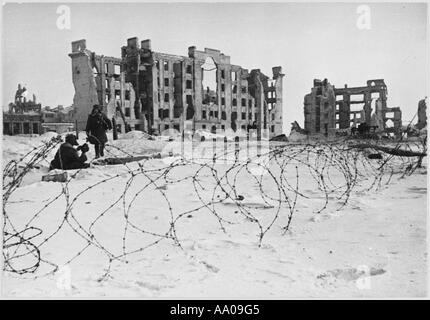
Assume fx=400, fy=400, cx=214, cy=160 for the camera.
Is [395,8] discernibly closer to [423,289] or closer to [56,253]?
[423,289]

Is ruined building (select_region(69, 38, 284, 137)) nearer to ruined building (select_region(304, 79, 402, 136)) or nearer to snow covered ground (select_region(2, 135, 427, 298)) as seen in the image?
ruined building (select_region(304, 79, 402, 136))

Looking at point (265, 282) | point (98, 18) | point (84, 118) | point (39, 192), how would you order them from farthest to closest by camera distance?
point (84, 118)
point (39, 192)
point (98, 18)
point (265, 282)

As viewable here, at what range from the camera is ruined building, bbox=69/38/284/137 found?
29781 mm

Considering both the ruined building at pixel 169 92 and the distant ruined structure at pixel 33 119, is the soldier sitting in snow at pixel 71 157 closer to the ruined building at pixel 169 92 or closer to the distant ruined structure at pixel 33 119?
the distant ruined structure at pixel 33 119

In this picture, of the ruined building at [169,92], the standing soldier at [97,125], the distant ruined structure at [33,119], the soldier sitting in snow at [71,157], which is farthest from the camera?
the ruined building at [169,92]

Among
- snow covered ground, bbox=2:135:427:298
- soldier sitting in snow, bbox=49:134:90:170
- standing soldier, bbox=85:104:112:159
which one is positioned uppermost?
standing soldier, bbox=85:104:112:159

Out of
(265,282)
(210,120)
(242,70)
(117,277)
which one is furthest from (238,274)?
(242,70)

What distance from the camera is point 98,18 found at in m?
6.89

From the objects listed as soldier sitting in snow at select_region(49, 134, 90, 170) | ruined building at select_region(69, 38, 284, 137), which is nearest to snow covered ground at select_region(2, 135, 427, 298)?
soldier sitting in snow at select_region(49, 134, 90, 170)

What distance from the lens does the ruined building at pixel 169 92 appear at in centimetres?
2978

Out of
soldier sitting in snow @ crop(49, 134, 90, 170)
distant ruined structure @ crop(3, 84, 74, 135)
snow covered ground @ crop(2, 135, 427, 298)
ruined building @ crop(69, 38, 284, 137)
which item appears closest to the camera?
snow covered ground @ crop(2, 135, 427, 298)

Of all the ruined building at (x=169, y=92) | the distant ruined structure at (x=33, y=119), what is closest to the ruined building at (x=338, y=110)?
the ruined building at (x=169, y=92)

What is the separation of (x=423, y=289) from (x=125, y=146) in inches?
568
